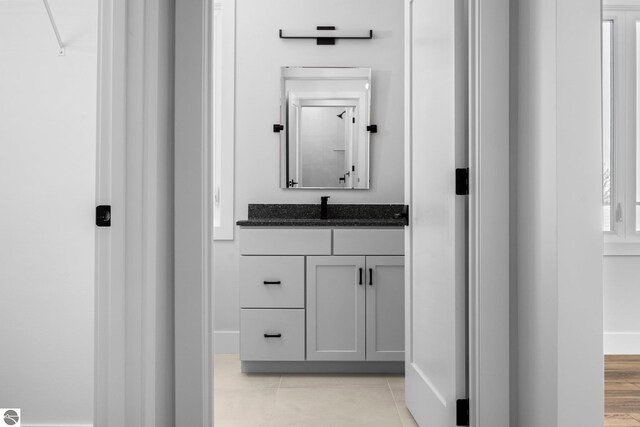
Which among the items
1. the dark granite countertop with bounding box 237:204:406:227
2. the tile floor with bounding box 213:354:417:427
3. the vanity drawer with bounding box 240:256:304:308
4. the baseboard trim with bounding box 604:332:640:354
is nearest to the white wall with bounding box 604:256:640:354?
the baseboard trim with bounding box 604:332:640:354

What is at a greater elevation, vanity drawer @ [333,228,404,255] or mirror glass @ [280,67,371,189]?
mirror glass @ [280,67,371,189]

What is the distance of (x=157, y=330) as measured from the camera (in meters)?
1.53

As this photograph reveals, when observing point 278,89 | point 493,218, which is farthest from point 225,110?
point 493,218

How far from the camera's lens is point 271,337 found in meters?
2.97

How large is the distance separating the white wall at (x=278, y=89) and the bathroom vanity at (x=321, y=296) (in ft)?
1.98

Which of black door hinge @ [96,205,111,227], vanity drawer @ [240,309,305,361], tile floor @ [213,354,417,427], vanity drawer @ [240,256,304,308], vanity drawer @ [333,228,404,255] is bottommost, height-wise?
tile floor @ [213,354,417,427]

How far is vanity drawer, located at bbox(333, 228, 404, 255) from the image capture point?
3021mm

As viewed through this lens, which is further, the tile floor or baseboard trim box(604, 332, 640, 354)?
baseboard trim box(604, 332, 640, 354)

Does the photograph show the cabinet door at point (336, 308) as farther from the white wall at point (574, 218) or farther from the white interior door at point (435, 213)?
the white wall at point (574, 218)

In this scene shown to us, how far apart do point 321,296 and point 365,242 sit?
16.1 inches

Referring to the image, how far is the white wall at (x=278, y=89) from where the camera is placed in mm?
3568

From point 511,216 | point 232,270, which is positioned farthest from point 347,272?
point 511,216

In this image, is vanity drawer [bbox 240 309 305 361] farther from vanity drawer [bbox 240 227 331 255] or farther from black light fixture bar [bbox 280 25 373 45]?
black light fixture bar [bbox 280 25 373 45]

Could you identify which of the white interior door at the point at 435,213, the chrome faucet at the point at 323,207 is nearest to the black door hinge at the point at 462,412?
the white interior door at the point at 435,213
